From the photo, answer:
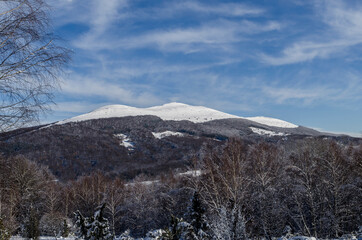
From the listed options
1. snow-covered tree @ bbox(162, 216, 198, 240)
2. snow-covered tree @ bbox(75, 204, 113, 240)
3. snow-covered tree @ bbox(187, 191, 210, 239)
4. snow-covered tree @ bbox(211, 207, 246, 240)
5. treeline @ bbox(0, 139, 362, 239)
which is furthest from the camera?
treeline @ bbox(0, 139, 362, 239)

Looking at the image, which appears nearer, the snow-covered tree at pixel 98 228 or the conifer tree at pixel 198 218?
the snow-covered tree at pixel 98 228

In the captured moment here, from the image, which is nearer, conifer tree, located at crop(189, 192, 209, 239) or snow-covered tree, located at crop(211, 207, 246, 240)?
snow-covered tree, located at crop(211, 207, 246, 240)

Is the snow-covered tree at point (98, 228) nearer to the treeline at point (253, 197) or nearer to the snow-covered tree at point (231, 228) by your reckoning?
the treeline at point (253, 197)

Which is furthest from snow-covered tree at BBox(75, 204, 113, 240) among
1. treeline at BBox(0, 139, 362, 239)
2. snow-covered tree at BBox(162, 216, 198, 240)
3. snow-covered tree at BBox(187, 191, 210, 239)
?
snow-covered tree at BBox(187, 191, 210, 239)

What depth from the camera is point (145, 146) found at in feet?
641

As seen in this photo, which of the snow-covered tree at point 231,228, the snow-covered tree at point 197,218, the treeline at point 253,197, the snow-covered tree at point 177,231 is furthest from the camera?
the treeline at point 253,197

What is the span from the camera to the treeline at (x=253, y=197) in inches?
872

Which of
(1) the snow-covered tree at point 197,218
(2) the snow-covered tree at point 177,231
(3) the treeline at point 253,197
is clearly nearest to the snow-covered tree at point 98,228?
(2) the snow-covered tree at point 177,231

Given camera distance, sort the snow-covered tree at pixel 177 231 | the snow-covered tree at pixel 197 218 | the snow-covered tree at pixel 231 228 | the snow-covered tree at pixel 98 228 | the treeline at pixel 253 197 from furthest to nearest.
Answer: the treeline at pixel 253 197 < the snow-covered tree at pixel 197 218 < the snow-covered tree at pixel 231 228 < the snow-covered tree at pixel 98 228 < the snow-covered tree at pixel 177 231

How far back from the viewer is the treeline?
22.2m

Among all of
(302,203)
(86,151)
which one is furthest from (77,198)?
(86,151)

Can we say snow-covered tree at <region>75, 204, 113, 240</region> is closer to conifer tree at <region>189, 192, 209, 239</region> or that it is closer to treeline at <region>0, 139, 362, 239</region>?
treeline at <region>0, 139, 362, 239</region>

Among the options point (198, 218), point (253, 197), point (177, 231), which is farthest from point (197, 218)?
point (253, 197)

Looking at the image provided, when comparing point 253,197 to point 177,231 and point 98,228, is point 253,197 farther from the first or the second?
point 98,228
